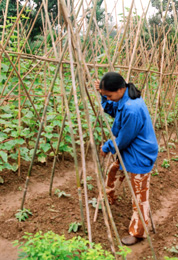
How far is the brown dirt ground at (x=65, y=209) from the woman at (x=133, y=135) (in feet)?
0.65

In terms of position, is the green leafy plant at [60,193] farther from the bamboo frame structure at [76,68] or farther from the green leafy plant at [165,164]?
the green leafy plant at [165,164]

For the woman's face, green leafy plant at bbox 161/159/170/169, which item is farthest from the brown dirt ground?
the woman's face

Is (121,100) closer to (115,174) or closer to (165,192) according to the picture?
(115,174)

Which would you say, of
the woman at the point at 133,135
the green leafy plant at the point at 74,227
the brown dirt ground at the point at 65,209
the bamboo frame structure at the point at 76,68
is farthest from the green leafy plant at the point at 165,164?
the green leafy plant at the point at 74,227

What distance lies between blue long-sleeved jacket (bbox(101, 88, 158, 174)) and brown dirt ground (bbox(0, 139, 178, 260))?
0.63 m

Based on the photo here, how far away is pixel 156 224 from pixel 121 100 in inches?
50.6

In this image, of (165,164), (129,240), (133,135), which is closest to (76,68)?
(133,135)

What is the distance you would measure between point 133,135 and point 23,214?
3.72 feet

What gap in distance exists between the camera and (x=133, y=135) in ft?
6.19

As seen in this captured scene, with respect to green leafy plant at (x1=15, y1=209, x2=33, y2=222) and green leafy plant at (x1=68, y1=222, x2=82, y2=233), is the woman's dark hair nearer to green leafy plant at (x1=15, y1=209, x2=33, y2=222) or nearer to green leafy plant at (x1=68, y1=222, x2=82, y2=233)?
green leafy plant at (x1=68, y1=222, x2=82, y2=233)

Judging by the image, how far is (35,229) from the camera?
6.74 ft

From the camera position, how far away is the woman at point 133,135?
1.81m

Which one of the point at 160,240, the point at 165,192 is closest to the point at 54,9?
the point at 165,192

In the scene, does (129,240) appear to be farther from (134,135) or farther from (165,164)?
(165,164)
